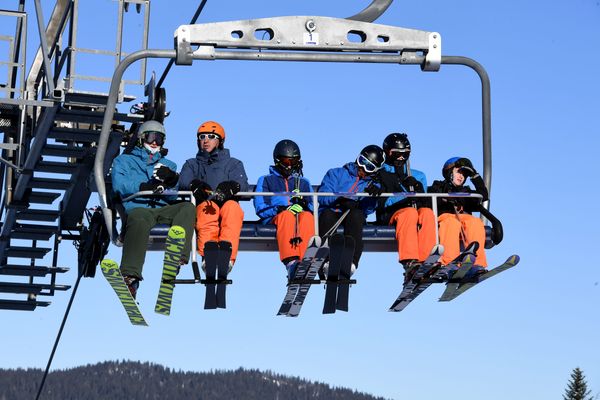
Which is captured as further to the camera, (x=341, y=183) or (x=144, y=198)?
(x=341, y=183)

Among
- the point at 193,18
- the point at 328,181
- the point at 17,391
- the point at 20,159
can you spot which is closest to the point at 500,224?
the point at 328,181

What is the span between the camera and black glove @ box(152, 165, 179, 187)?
50.8ft

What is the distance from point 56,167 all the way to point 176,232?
3.62 meters

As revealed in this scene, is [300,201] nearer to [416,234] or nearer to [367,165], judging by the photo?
[367,165]

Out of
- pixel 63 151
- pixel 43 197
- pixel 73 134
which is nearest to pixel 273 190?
pixel 73 134

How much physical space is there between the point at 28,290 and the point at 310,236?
7.16 meters

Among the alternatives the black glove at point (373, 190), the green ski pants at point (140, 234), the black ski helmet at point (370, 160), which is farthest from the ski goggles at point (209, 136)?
the black glove at point (373, 190)

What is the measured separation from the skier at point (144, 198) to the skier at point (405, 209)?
7.18 ft

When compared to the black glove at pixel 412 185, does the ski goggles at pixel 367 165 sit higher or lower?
higher

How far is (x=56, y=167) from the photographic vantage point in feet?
59.4

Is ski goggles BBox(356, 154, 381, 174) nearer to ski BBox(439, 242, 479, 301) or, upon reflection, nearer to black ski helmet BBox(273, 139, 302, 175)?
black ski helmet BBox(273, 139, 302, 175)

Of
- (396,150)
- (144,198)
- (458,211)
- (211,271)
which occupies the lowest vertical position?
(211,271)

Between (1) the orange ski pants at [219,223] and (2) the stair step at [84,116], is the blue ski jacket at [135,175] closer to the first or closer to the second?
(1) the orange ski pants at [219,223]

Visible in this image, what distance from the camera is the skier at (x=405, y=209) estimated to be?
51.6ft
